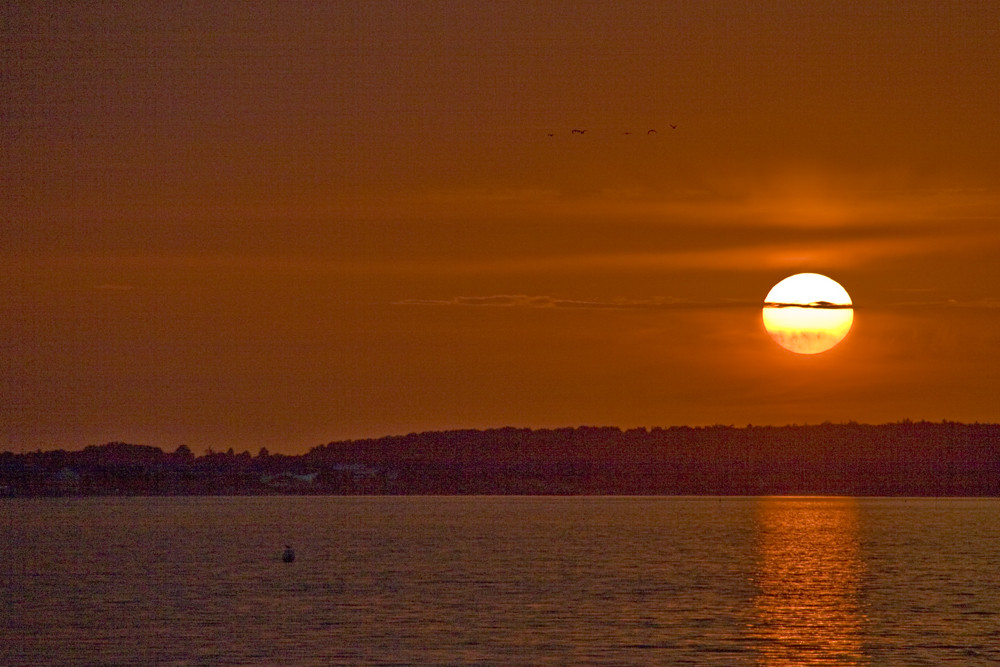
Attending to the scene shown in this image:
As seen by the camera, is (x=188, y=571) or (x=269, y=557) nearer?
(x=188, y=571)

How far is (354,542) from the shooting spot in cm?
17762

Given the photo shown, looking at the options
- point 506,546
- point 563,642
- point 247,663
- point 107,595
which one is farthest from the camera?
point 506,546

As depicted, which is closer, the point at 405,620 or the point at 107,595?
the point at 405,620

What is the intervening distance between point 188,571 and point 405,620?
47.7 m

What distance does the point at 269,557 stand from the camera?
144 meters

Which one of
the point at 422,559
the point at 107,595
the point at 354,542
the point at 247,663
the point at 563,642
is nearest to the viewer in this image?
the point at 247,663

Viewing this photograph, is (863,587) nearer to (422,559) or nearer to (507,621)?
(507,621)

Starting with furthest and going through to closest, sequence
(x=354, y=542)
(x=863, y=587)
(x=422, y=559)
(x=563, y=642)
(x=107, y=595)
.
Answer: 1. (x=354, y=542)
2. (x=422, y=559)
3. (x=863, y=587)
4. (x=107, y=595)
5. (x=563, y=642)

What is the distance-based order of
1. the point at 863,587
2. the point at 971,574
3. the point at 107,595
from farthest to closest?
the point at 971,574 → the point at 863,587 → the point at 107,595

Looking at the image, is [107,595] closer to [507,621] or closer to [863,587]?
[507,621]

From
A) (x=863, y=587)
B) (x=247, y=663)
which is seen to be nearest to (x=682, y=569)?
(x=863, y=587)

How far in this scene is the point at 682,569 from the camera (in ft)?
396

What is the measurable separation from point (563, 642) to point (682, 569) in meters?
53.2

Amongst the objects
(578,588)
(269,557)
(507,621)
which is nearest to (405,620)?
(507,621)
